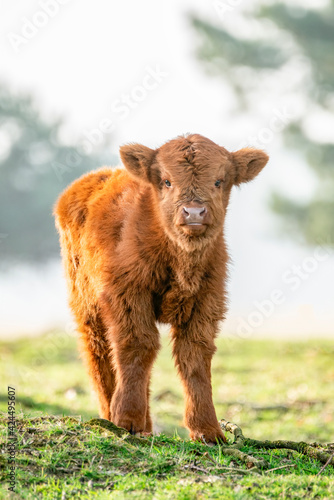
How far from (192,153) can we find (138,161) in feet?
1.93

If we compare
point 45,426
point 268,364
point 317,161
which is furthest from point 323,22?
point 45,426

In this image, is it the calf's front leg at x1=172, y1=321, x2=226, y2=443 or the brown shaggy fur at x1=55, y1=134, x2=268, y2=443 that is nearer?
the brown shaggy fur at x1=55, y1=134, x2=268, y2=443

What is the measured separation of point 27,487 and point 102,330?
250cm

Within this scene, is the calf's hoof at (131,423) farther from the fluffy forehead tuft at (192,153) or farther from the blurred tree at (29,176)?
the blurred tree at (29,176)

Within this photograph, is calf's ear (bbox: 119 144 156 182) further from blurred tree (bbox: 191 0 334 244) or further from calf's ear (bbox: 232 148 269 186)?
blurred tree (bbox: 191 0 334 244)

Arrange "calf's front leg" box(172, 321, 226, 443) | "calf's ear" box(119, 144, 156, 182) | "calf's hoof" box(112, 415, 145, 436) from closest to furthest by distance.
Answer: "calf's hoof" box(112, 415, 145, 436)
"calf's front leg" box(172, 321, 226, 443)
"calf's ear" box(119, 144, 156, 182)

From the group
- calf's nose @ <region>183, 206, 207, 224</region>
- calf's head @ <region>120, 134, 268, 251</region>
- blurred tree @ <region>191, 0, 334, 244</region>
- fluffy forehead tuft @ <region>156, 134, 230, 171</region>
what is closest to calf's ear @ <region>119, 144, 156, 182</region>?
calf's head @ <region>120, 134, 268, 251</region>

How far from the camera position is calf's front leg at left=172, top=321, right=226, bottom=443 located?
5.61 metres

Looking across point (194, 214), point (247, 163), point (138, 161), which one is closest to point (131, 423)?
point (194, 214)

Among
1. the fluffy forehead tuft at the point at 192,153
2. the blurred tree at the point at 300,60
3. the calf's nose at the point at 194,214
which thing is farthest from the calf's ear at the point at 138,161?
the blurred tree at the point at 300,60

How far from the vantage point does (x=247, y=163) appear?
6.16m

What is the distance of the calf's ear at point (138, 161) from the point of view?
5957mm

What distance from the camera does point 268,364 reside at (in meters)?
15.2

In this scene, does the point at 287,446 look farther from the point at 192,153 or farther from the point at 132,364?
the point at 192,153
